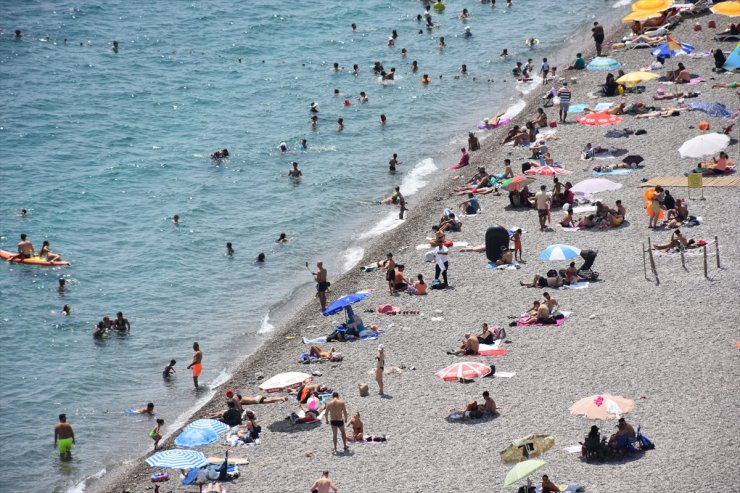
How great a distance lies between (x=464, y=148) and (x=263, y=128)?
33.0 feet

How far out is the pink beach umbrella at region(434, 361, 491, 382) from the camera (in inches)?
864

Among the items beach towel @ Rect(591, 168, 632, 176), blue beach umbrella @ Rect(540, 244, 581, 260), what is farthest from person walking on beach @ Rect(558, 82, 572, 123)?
blue beach umbrella @ Rect(540, 244, 581, 260)

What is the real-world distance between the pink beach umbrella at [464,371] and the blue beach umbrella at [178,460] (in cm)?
497

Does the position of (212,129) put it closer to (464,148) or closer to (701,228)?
(464,148)

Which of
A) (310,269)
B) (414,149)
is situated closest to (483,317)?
(310,269)

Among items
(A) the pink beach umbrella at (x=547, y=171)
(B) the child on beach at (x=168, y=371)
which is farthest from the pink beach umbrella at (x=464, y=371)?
(A) the pink beach umbrella at (x=547, y=171)

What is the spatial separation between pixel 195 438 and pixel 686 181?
16445mm

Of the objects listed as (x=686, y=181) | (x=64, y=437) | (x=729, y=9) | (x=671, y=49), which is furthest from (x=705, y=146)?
(x=64, y=437)

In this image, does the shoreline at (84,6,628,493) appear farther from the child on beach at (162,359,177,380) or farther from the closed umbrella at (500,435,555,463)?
the closed umbrella at (500,435,555,463)

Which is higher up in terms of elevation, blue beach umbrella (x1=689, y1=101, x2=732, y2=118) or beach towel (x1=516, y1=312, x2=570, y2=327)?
blue beach umbrella (x1=689, y1=101, x2=732, y2=118)

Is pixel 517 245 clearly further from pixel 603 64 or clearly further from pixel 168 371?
pixel 603 64

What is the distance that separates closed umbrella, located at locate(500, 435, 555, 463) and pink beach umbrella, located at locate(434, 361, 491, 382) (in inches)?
124

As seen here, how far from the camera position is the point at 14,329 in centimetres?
2947

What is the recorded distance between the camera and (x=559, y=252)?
26.7 m
